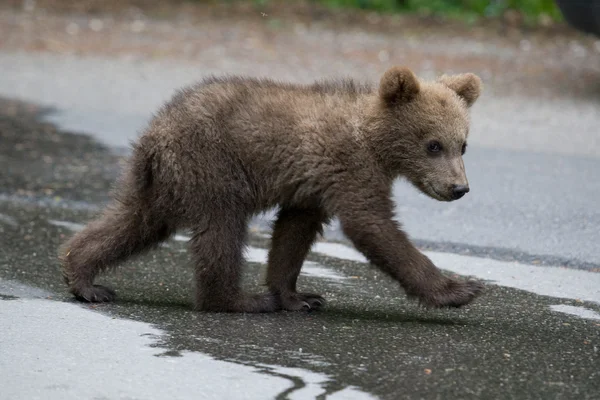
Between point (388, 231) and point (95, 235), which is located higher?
point (388, 231)

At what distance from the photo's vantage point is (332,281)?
6.25 meters

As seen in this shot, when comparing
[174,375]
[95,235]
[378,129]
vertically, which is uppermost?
[378,129]

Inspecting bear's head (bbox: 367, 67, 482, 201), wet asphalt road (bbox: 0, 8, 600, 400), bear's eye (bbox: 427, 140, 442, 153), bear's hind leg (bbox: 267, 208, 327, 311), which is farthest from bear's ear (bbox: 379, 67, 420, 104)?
wet asphalt road (bbox: 0, 8, 600, 400)

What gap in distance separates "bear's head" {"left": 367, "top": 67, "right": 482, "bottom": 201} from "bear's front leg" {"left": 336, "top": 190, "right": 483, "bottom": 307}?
0.34 meters

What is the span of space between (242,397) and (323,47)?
42.2 feet

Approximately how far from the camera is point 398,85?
5348 millimetres

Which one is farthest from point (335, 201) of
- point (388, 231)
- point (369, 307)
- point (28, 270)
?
point (28, 270)

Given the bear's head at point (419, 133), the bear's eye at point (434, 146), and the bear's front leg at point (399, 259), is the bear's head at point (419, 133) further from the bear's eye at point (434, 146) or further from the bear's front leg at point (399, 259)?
the bear's front leg at point (399, 259)

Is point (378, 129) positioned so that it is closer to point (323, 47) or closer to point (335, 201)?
point (335, 201)

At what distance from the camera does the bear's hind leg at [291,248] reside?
5.57m

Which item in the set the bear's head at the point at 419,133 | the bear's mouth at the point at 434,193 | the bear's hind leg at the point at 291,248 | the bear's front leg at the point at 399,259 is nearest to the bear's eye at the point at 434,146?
the bear's head at the point at 419,133

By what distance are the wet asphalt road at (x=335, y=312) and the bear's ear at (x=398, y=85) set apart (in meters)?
1.14

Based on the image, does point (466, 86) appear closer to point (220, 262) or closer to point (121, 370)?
point (220, 262)

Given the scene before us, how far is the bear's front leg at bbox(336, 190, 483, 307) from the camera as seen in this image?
5109 mm
